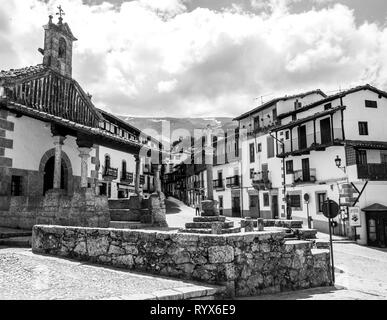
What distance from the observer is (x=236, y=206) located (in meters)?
37.2

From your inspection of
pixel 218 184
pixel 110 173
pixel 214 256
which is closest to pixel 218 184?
Result: pixel 218 184

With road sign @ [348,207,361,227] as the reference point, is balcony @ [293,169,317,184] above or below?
above

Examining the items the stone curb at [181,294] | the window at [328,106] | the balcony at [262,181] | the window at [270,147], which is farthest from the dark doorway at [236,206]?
the stone curb at [181,294]

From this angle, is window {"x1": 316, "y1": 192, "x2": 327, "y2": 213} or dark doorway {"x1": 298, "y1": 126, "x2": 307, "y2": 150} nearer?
window {"x1": 316, "y1": 192, "x2": 327, "y2": 213}

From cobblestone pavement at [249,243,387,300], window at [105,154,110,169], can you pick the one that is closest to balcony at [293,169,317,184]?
cobblestone pavement at [249,243,387,300]

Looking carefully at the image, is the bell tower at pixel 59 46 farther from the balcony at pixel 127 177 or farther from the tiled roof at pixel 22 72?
the balcony at pixel 127 177

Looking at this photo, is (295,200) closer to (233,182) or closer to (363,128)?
(363,128)

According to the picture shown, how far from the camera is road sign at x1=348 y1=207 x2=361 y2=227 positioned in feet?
71.6

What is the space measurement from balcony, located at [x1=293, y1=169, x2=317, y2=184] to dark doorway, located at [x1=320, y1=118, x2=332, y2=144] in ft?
8.32

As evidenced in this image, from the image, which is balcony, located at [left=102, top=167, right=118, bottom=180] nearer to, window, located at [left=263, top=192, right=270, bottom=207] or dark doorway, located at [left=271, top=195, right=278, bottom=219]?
window, located at [left=263, top=192, right=270, bottom=207]

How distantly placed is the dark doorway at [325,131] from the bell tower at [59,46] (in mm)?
17981

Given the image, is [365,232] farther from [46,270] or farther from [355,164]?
[46,270]

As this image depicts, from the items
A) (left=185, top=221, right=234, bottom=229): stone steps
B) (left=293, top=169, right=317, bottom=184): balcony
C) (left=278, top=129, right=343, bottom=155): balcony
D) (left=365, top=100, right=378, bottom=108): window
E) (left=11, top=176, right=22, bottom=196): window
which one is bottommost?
(left=185, top=221, right=234, bottom=229): stone steps
